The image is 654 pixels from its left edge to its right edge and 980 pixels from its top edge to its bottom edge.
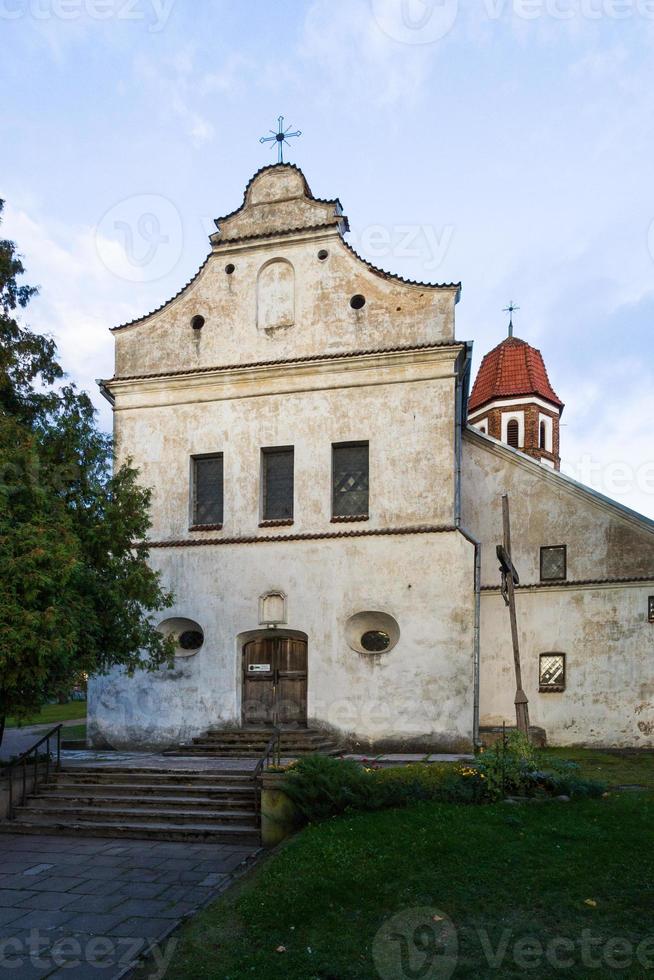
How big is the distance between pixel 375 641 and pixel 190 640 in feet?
14.4

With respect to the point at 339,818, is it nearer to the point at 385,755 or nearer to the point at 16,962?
the point at 16,962

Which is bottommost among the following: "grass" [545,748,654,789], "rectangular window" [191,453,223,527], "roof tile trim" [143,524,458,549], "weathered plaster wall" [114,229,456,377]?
"grass" [545,748,654,789]

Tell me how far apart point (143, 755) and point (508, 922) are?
11.9 meters

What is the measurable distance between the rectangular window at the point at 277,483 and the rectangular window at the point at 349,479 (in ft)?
3.59

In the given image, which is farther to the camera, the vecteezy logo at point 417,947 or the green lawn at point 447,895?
the green lawn at point 447,895

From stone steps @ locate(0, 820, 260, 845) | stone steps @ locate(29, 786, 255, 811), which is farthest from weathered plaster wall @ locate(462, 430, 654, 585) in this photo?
stone steps @ locate(0, 820, 260, 845)

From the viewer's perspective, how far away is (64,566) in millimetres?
11203

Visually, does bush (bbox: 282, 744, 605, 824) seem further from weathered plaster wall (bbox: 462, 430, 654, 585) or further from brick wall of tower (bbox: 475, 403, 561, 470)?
brick wall of tower (bbox: 475, 403, 561, 470)

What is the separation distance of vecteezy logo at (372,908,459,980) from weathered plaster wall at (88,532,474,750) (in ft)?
32.9

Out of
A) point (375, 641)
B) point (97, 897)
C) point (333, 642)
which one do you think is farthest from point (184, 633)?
point (97, 897)

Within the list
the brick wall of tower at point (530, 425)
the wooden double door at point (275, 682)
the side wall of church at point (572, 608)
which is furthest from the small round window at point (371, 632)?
the brick wall of tower at point (530, 425)

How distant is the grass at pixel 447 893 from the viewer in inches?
254

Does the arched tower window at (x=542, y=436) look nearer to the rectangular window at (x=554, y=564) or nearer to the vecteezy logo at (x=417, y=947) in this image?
the rectangular window at (x=554, y=564)

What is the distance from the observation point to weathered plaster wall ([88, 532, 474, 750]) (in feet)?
56.4
